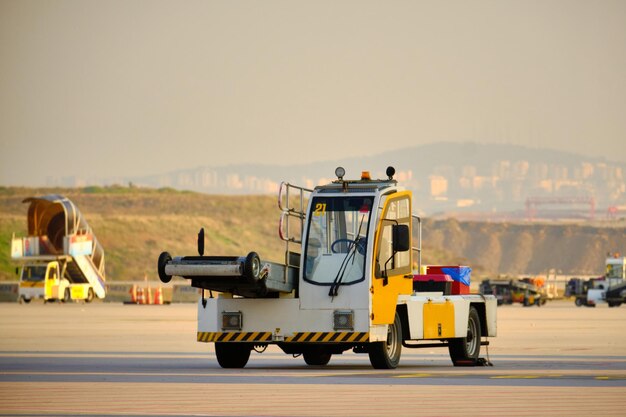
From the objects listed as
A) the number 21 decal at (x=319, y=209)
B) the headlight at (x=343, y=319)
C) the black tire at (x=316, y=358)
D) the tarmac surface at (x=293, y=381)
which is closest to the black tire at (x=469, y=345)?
the tarmac surface at (x=293, y=381)

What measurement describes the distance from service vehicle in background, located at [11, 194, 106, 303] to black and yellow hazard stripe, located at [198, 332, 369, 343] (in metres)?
53.6

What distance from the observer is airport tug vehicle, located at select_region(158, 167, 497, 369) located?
79.9ft

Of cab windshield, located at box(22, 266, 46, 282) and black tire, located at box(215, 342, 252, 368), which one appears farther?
cab windshield, located at box(22, 266, 46, 282)

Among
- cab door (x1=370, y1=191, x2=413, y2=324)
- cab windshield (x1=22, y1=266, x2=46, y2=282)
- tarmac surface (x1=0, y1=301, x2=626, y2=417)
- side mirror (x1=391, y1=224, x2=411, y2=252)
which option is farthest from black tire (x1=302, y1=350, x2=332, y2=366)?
cab windshield (x1=22, y1=266, x2=46, y2=282)

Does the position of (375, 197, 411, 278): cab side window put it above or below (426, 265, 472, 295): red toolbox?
above

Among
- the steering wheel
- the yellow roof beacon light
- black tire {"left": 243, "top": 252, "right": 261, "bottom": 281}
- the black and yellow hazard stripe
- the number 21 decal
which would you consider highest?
the yellow roof beacon light

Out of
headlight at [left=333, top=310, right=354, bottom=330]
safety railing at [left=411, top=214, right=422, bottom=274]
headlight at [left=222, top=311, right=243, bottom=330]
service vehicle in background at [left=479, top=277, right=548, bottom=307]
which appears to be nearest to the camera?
headlight at [left=333, top=310, right=354, bottom=330]

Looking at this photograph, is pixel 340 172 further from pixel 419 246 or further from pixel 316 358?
pixel 316 358

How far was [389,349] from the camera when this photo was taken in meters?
25.1

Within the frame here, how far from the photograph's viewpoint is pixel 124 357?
29031 mm

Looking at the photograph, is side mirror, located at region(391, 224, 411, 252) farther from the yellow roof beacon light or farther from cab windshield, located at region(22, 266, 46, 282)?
cab windshield, located at region(22, 266, 46, 282)

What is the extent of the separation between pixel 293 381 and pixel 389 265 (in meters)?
3.98

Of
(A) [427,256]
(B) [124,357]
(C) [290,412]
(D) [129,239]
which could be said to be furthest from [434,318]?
(A) [427,256]

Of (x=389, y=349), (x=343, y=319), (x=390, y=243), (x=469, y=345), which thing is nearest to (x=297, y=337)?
(x=343, y=319)
